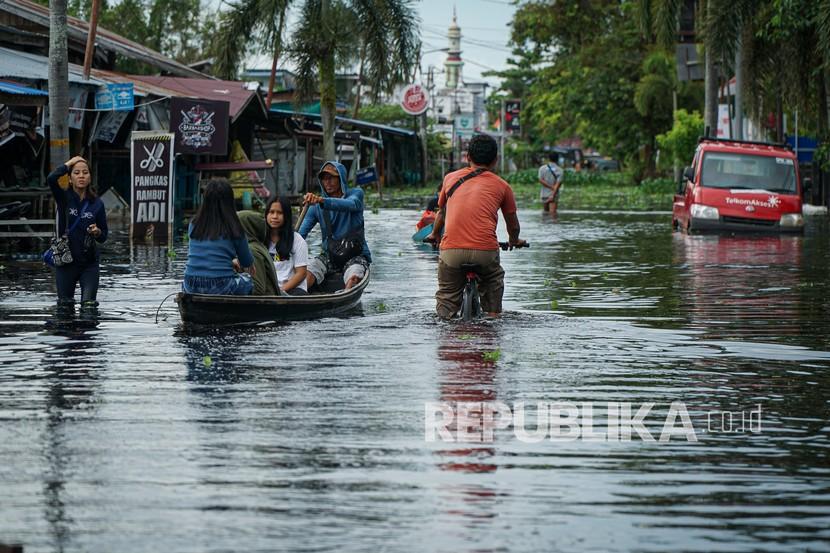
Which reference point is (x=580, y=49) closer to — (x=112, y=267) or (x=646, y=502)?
(x=112, y=267)

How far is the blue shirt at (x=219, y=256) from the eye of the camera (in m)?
12.4

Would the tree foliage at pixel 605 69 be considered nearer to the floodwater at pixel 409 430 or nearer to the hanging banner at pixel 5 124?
the hanging banner at pixel 5 124

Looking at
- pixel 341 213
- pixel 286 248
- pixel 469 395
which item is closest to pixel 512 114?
pixel 341 213

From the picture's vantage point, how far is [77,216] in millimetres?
13703

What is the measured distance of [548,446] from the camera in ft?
24.3

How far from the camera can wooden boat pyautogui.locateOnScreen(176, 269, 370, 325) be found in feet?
40.1

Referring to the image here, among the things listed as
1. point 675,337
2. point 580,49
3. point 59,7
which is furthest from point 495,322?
point 580,49

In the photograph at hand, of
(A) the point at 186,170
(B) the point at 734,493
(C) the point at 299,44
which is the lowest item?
(B) the point at 734,493

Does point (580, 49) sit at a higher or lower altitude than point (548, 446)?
higher

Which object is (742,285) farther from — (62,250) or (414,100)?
(414,100)

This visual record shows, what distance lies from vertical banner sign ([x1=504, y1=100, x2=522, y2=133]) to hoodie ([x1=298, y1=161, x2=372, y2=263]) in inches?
3527

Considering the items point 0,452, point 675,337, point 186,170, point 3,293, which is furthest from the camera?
point 186,170

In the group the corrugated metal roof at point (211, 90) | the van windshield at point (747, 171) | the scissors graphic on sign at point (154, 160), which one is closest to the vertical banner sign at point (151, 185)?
the scissors graphic on sign at point (154, 160)

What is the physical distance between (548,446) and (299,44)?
116ft
